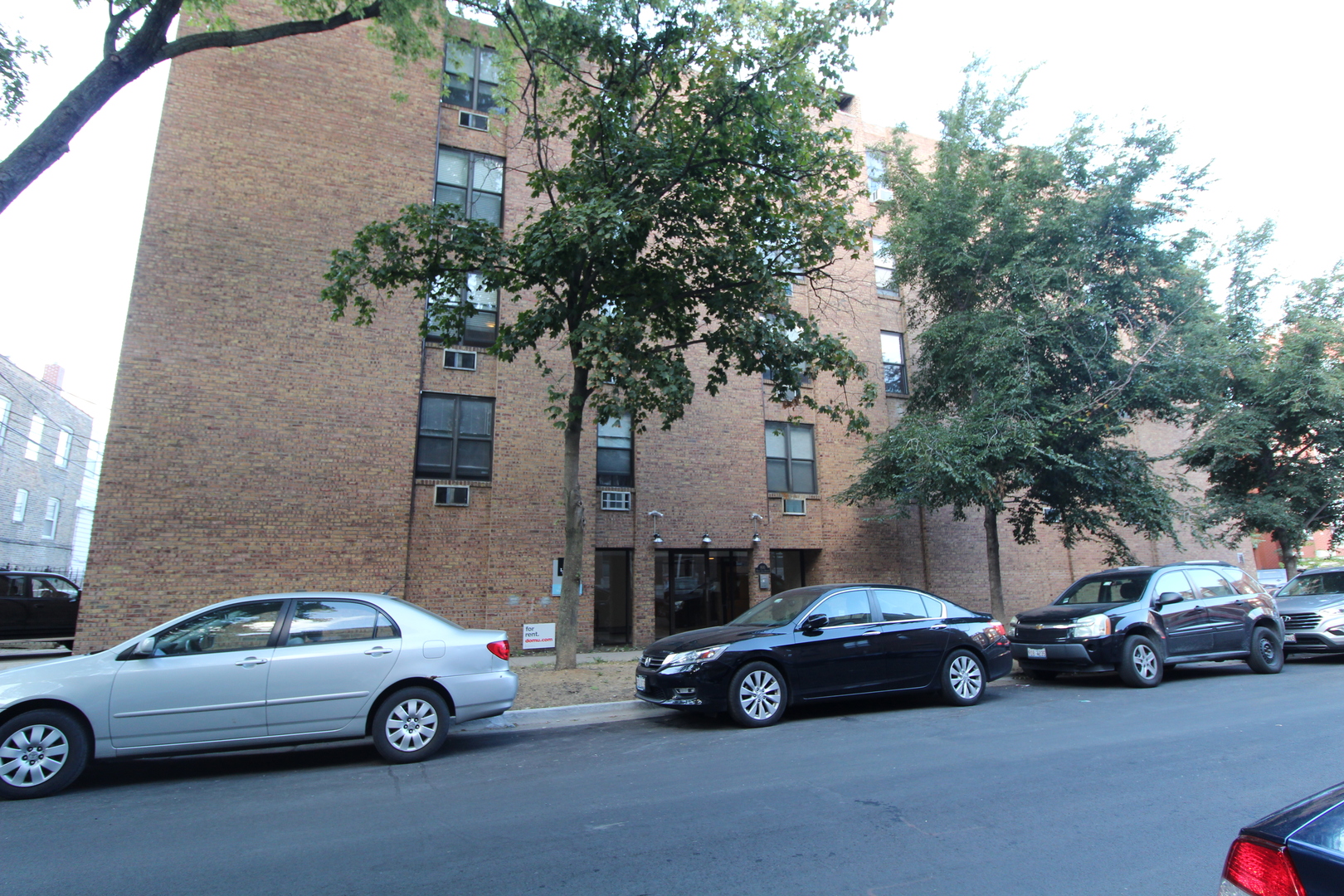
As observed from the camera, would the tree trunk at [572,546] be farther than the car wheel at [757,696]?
Yes

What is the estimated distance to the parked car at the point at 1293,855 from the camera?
1.82 metres

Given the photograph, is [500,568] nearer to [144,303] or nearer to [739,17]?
[144,303]

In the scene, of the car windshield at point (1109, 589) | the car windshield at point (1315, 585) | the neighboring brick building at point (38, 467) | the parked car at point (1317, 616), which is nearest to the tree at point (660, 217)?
the car windshield at point (1109, 589)

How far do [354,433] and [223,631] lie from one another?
26.2 feet

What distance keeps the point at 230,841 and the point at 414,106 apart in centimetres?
1494

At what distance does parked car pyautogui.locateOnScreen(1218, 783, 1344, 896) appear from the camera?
1823 millimetres

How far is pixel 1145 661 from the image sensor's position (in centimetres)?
982

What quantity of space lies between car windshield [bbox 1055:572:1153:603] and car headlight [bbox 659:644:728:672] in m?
6.54

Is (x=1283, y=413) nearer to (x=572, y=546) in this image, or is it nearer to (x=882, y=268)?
(x=882, y=268)

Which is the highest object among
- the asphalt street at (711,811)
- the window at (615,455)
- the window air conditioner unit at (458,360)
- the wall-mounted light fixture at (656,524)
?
the window air conditioner unit at (458,360)

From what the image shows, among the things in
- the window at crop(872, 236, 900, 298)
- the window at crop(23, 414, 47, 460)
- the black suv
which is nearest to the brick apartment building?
the window at crop(872, 236, 900, 298)

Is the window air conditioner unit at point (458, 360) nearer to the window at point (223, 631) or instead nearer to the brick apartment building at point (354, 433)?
the brick apartment building at point (354, 433)

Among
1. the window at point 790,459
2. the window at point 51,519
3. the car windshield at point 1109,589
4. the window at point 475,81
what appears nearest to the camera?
the car windshield at point 1109,589

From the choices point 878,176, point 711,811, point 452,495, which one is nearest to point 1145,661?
point 711,811
